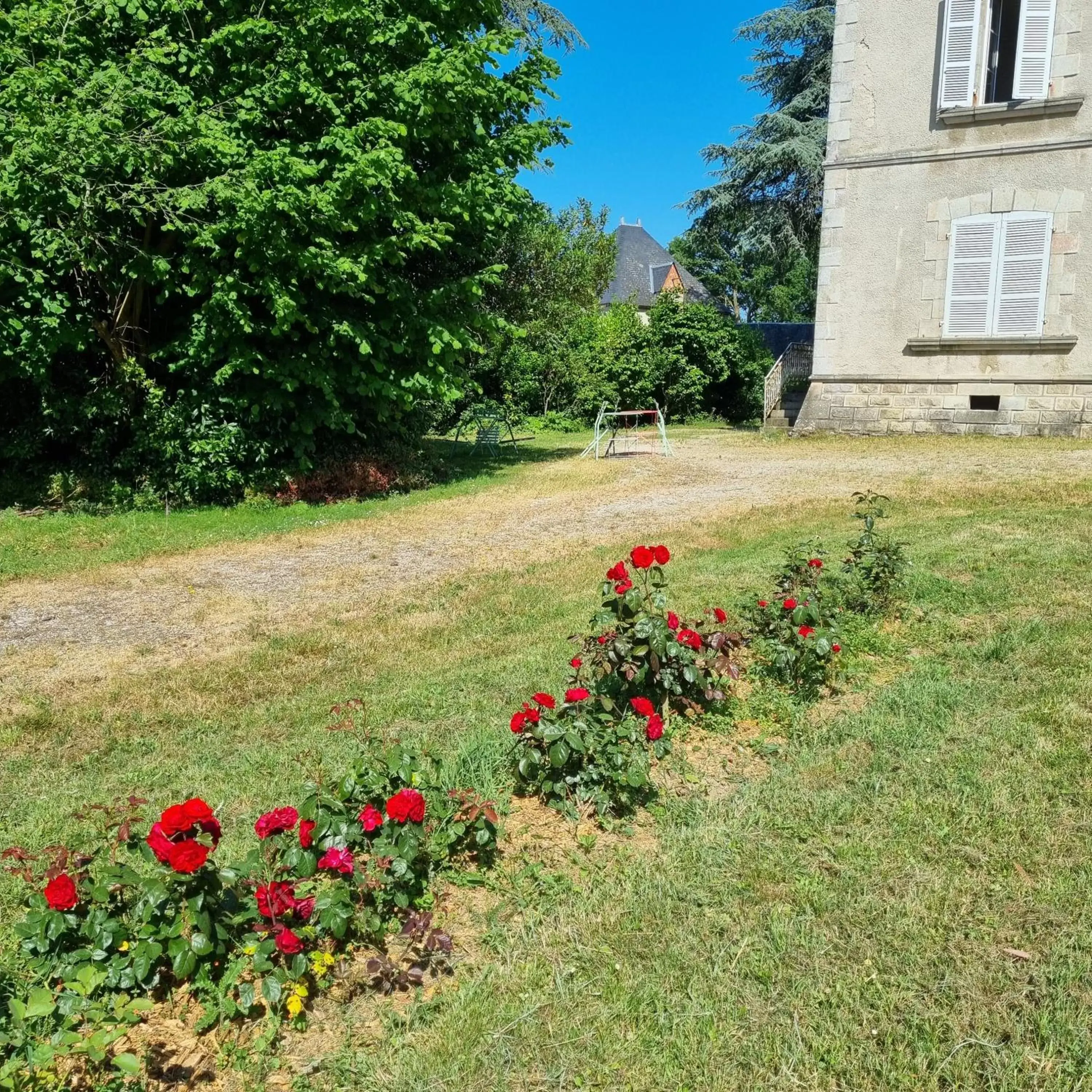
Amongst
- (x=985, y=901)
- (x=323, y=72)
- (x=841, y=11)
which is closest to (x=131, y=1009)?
(x=985, y=901)

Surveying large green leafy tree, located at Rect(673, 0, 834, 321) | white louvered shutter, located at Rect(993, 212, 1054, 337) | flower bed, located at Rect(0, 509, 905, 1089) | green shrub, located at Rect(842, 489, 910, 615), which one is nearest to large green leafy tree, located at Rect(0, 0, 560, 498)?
green shrub, located at Rect(842, 489, 910, 615)

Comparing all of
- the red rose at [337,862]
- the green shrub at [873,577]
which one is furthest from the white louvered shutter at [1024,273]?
the red rose at [337,862]

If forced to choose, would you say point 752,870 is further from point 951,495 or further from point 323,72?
point 323,72

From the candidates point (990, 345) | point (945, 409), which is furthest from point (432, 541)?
point (990, 345)

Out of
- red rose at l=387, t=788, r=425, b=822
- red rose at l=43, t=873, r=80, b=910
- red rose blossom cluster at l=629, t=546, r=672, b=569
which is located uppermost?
red rose blossom cluster at l=629, t=546, r=672, b=569

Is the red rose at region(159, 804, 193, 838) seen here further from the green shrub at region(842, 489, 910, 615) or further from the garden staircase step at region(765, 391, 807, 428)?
the garden staircase step at region(765, 391, 807, 428)

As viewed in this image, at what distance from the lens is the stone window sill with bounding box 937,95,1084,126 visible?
11.6 m

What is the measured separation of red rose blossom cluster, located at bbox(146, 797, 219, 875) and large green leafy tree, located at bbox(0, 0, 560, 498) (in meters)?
6.87

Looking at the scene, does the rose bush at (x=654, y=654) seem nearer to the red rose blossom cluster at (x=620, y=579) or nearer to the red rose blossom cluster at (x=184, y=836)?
the red rose blossom cluster at (x=620, y=579)

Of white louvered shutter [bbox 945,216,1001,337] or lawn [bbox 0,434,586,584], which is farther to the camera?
white louvered shutter [bbox 945,216,1001,337]

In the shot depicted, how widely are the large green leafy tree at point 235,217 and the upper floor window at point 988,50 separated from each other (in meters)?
5.85

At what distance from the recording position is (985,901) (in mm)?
2328

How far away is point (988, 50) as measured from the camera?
40.0 ft

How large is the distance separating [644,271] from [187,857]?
46.4 metres
